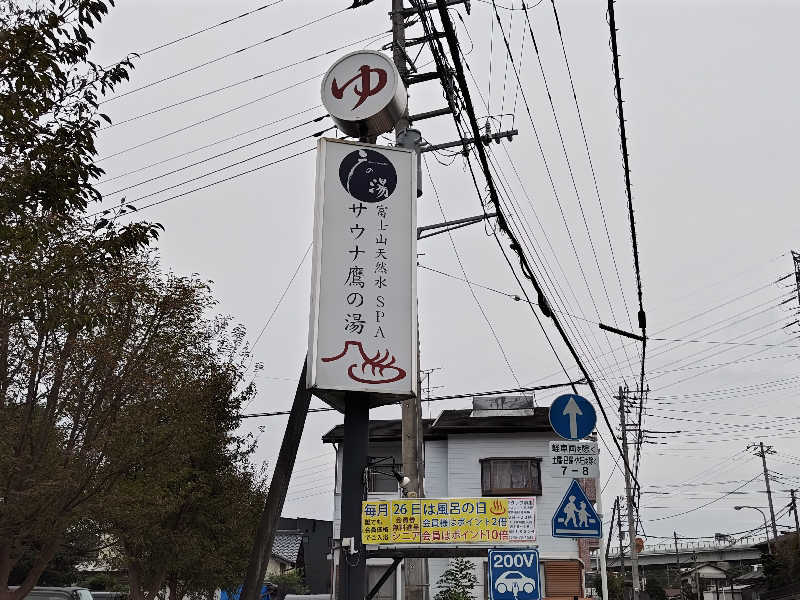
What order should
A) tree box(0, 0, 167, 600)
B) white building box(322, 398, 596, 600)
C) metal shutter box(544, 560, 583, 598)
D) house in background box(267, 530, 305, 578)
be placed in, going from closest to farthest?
tree box(0, 0, 167, 600)
metal shutter box(544, 560, 583, 598)
white building box(322, 398, 596, 600)
house in background box(267, 530, 305, 578)

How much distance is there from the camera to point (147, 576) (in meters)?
22.7

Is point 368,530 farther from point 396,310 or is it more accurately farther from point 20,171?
point 20,171

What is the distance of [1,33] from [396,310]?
5066 millimetres

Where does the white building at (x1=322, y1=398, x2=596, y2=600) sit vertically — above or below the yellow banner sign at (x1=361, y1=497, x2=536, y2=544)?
above

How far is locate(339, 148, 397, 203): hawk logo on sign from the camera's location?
10.5m

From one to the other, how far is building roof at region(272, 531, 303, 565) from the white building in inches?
754

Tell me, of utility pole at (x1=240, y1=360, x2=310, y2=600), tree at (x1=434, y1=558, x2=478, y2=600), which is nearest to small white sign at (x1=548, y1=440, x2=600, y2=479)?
utility pole at (x1=240, y1=360, x2=310, y2=600)

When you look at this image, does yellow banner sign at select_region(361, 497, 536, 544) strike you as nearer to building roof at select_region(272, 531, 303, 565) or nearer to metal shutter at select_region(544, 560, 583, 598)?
metal shutter at select_region(544, 560, 583, 598)

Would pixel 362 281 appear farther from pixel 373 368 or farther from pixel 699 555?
pixel 699 555

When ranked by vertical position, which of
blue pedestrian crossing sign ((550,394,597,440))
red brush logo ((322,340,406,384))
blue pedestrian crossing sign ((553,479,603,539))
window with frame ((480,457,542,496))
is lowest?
blue pedestrian crossing sign ((553,479,603,539))

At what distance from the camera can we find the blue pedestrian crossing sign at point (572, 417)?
9156 mm

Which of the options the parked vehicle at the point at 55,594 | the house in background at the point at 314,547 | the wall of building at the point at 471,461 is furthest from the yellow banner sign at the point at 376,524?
the house in background at the point at 314,547

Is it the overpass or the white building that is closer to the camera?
the white building

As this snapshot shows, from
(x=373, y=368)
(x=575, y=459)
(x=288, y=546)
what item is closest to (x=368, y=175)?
(x=373, y=368)
